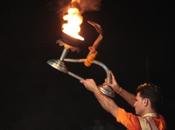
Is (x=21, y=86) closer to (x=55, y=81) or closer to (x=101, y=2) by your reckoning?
(x=55, y=81)

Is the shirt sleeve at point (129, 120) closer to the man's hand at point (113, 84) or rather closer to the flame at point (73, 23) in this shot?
the man's hand at point (113, 84)

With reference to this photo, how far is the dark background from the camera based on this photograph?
21.1 feet

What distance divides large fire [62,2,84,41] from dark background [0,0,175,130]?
1.53m

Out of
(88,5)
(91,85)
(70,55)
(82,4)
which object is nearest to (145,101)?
(91,85)

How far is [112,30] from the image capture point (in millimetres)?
6859

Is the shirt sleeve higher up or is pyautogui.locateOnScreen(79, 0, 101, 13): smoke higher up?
pyautogui.locateOnScreen(79, 0, 101, 13): smoke

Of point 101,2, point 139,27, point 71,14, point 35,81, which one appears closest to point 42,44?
point 35,81


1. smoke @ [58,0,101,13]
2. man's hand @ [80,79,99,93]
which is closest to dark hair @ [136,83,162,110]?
man's hand @ [80,79,99,93]

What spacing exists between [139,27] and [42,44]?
145 centimetres

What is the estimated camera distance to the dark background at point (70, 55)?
643cm

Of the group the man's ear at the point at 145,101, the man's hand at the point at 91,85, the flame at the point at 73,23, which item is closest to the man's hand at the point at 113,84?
the man's hand at the point at 91,85

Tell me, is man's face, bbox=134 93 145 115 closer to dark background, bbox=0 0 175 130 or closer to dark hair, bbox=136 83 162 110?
dark hair, bbox=136 83 162 110

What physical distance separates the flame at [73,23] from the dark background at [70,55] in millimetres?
1527

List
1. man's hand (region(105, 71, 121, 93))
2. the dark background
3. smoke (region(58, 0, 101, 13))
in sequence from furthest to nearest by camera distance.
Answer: the dark background → smoke (region(58, 0, 101, 13)) → man's hand (region(105, 71, 121, 93))
